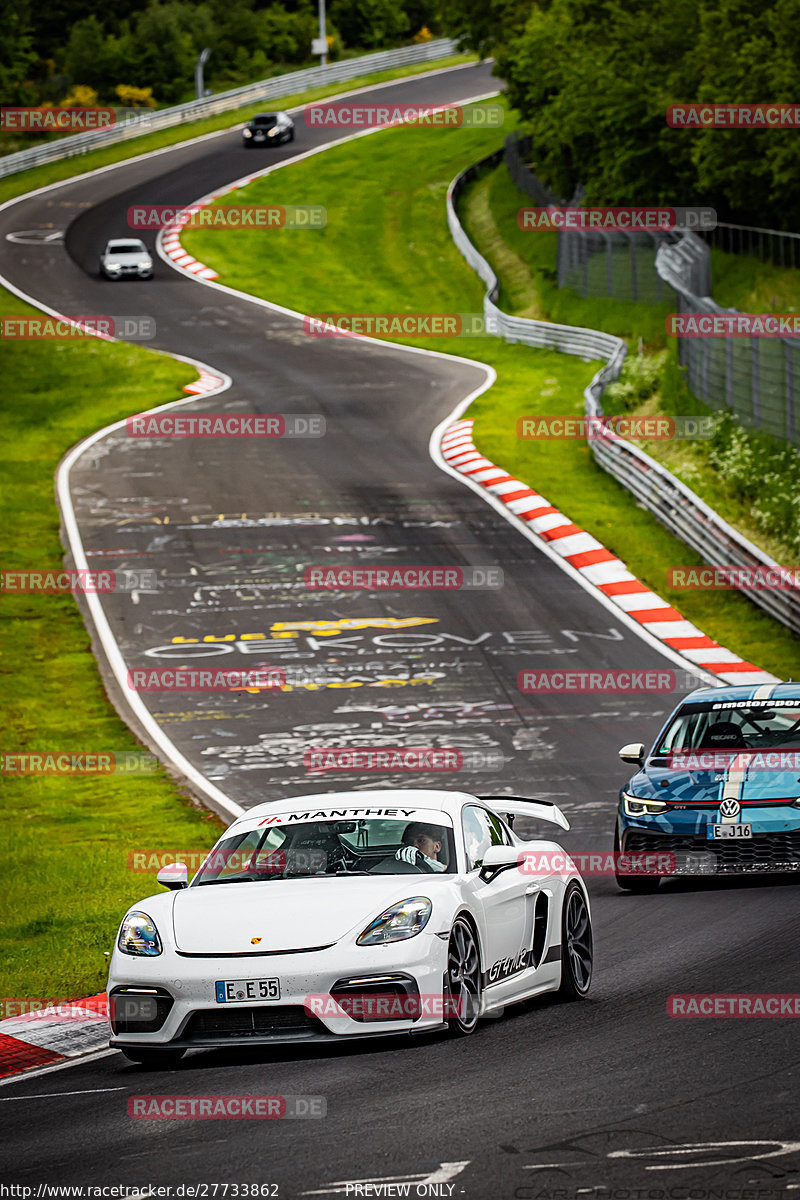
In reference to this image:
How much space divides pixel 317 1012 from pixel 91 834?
9.38 metres

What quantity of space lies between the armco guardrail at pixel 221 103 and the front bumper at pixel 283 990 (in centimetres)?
7030

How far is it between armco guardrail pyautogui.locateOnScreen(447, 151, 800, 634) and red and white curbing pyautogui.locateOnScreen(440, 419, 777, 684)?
1289 millimetres

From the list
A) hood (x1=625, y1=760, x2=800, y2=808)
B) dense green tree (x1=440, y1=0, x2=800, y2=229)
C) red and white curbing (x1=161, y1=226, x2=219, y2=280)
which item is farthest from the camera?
red and white curbing (x1=161, y1=226, x2=219, y2=280)

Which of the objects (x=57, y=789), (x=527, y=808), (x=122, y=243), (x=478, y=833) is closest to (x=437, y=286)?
(x=122, y=243)

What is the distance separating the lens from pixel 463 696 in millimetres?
22312

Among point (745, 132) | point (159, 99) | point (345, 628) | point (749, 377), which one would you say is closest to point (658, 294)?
point (745, 132)

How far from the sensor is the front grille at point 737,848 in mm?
13836

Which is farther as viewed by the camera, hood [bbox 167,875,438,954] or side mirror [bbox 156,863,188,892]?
side mirror [bbox 156,863,188,892]

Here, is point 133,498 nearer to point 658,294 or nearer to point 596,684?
point 596,684

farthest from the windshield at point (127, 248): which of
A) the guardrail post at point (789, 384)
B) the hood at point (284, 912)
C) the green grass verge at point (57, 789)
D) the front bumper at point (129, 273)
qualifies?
the hood at point (284, 912)

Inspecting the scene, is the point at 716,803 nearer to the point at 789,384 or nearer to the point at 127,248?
the point at 789,384

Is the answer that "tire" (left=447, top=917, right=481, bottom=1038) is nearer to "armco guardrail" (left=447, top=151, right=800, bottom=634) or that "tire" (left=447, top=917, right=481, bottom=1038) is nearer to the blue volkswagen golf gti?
the blue volkswagen golf gti

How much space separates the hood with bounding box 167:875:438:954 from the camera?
855 cm

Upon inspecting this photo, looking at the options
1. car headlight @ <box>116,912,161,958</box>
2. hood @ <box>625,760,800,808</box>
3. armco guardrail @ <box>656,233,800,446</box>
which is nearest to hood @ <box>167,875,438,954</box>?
car headlight @ <box>116,912,161,958</box>
